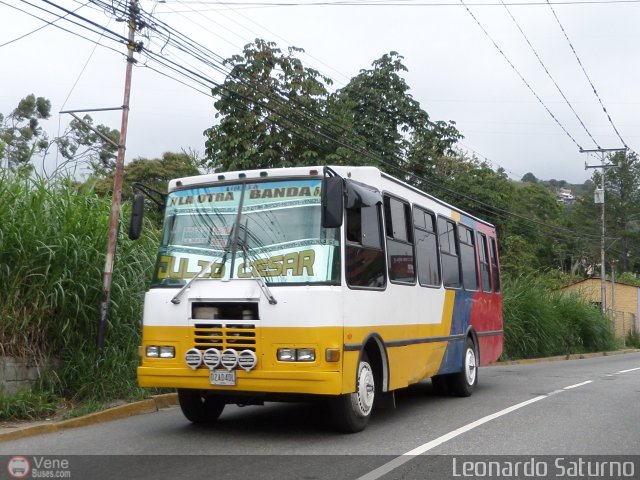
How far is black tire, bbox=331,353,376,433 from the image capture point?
27.3 feet

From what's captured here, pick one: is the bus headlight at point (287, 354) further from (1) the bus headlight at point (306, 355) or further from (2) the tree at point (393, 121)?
(2) the tree at point (393, 121)

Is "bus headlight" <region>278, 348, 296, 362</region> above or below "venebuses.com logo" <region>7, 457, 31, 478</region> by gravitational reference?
above

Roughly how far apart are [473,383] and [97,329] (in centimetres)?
606

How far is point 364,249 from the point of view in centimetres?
876

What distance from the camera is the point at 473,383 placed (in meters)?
13.1

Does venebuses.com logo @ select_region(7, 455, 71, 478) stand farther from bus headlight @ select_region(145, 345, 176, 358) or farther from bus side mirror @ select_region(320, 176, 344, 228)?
bus side mirror @ select_region(320, 176, 344, 228)

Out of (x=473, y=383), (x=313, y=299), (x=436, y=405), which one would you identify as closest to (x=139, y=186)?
(x=313, y=299)

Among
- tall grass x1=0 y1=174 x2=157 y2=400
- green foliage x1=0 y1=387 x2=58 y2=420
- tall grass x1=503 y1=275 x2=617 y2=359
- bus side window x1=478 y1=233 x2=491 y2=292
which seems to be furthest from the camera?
tall grass x1=503 y1=275 x2=617 y2=359

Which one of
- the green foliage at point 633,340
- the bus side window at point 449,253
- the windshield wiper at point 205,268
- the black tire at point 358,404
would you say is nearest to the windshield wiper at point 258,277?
the windshield wiper at point 205,268

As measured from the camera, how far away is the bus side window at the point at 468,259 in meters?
13.0

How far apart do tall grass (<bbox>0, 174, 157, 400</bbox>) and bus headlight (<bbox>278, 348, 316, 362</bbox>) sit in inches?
131

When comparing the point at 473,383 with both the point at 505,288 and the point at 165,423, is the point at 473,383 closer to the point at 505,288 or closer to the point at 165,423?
the point at 165,423

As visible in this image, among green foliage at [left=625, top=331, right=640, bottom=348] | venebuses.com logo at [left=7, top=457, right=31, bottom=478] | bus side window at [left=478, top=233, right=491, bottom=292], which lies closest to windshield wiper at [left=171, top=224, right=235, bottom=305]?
venebuses.com logo at [left=7, top=457, right=31, bottom=478]

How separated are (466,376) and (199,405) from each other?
505 centimetres
